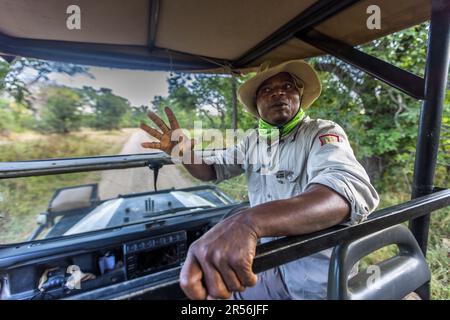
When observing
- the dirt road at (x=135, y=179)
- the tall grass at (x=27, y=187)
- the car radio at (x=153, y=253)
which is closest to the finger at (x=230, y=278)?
the car radio at (x=153, y=253)

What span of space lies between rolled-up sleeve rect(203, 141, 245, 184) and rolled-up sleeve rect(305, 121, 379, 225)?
2.41 ft

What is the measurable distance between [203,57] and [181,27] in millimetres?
534

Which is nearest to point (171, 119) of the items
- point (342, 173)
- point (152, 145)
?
point (152, 145)

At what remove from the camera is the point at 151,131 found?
1.45 m

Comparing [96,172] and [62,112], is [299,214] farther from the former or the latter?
[62,112]

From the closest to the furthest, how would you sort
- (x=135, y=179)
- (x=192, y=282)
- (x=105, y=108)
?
(x=192, y=282) < (x=135, y=179) < (x=105, y=108)

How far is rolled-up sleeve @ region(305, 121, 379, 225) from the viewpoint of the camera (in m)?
0.71

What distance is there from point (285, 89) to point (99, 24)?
3.98 ft

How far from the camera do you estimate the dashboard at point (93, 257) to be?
1330 millimetres

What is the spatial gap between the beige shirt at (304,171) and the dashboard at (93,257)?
549 mm
